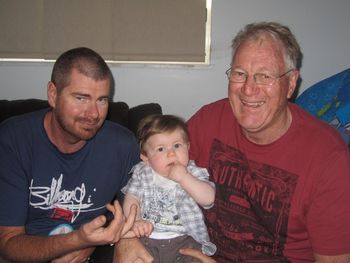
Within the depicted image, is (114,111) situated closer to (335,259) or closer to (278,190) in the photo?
(278,190)

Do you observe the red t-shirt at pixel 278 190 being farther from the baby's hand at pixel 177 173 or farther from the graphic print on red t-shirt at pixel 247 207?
the baby's hand at pixel 177 173

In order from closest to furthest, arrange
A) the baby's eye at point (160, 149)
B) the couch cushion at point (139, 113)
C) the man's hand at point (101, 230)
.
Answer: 1. the man's hand at point (101, 230)
2. the baby's eye at point (160, 149)
3. the couch cushion at point (139, 113)

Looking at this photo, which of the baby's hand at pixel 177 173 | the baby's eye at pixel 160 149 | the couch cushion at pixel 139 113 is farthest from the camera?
the couch cushion at pixel 139 113

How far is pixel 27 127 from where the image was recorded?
1839mm

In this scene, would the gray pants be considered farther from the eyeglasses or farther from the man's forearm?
the eyeglasses

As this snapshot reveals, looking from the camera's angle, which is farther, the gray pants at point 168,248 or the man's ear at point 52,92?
the man's ear at point 52,92

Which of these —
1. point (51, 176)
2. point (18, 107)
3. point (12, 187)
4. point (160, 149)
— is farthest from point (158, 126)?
point (18, 107)

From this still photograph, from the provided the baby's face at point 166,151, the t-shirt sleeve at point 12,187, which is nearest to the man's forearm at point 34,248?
the t-shirt sleeve at point 12,187

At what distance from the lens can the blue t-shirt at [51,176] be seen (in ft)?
5.68

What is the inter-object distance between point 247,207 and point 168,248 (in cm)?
45

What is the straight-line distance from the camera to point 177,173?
5.53 ft

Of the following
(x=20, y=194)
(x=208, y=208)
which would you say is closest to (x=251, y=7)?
A: (x=208, y=208)

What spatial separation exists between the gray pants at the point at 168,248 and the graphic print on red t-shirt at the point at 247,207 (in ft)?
0.65

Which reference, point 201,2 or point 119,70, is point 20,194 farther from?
point 201,2
